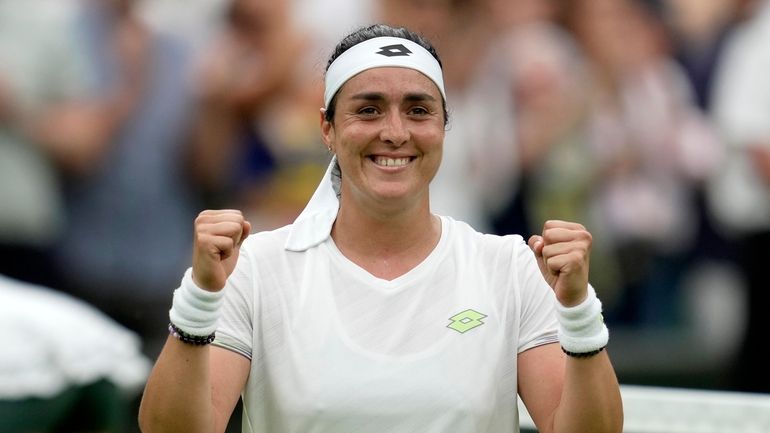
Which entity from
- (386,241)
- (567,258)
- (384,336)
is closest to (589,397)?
(567,258)

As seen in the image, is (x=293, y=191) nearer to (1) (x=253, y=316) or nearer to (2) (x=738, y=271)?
(2) (x=738, y=271)

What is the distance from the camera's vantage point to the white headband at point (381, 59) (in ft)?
14.2

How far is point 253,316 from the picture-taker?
14.1 ft

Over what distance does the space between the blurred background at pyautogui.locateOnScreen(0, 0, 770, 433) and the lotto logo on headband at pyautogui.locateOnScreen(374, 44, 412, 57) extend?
13.1ft

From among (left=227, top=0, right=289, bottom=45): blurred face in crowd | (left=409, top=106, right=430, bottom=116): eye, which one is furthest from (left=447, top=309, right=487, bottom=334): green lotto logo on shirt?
(left=227, top=0, right=289, bottom=45): blurred face in crowd

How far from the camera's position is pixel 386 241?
14.5ft

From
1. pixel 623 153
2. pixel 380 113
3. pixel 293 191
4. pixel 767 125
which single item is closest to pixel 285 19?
pixel 293 191

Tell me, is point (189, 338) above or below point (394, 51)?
below

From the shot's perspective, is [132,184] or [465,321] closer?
[465,321]

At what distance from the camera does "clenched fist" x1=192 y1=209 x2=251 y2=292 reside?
3994mm

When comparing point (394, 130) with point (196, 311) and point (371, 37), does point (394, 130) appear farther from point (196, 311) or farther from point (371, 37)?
point (196, 311)

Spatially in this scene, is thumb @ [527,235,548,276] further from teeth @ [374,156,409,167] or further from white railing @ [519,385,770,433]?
white railing @ [519,385,770,433]

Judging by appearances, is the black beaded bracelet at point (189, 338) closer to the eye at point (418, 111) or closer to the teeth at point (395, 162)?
the teeth at point (395, 162)

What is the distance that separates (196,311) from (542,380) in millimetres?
924
